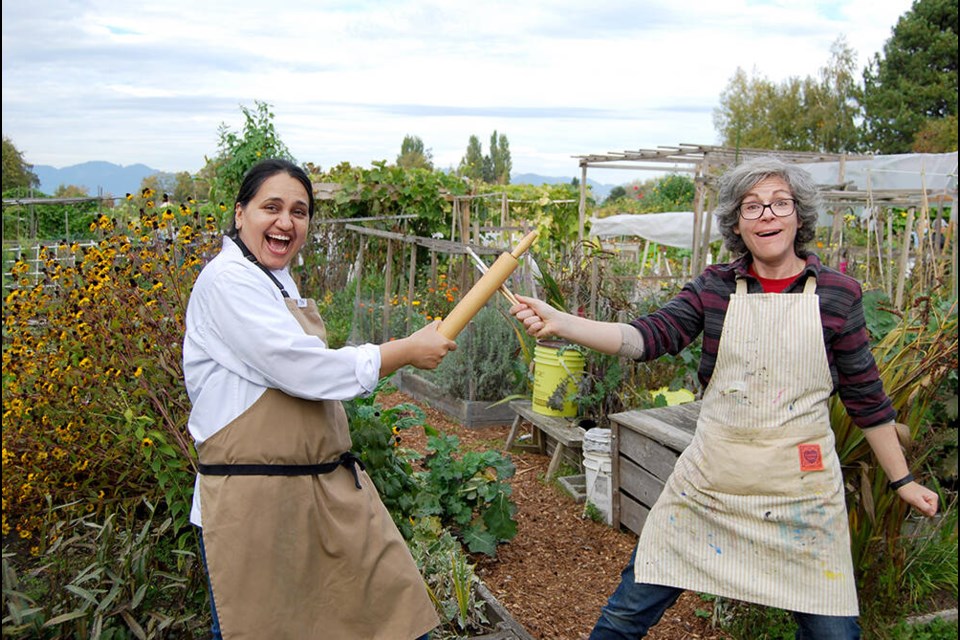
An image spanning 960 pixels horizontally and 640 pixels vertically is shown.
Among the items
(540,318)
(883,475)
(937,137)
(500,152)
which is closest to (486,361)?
(883,475)

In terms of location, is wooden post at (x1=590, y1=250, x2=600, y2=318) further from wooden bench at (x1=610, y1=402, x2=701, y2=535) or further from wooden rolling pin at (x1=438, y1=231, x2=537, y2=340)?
wooden rolling pin at (x1=438, y1=231, x2=537, y2=340)

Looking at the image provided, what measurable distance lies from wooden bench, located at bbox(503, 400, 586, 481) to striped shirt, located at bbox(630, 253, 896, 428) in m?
2.38

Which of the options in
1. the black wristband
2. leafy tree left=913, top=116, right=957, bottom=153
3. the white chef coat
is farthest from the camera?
leafy tree left=913, top=116, right=957, bottom=153

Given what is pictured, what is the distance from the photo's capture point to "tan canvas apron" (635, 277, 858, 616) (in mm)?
2174

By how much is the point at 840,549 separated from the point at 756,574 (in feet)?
0.74

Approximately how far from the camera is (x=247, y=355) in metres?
1.83

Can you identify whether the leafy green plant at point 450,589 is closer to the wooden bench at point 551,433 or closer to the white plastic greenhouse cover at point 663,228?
the wooden bench at point 551,433

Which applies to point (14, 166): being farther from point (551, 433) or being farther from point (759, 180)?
point (759, 180)

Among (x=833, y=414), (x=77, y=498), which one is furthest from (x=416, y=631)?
(x=77, y=498)

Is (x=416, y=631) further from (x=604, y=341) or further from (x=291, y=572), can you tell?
(x=604, y=341)

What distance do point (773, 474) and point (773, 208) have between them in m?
0.71

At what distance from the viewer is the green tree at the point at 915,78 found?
26078 millimetres

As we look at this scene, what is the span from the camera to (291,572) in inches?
75.3

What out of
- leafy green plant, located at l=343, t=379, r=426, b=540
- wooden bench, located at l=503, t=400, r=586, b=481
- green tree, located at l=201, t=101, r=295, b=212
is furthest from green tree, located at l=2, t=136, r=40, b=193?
leafy green plant, located at l=343, t=379, r=426, b=540
